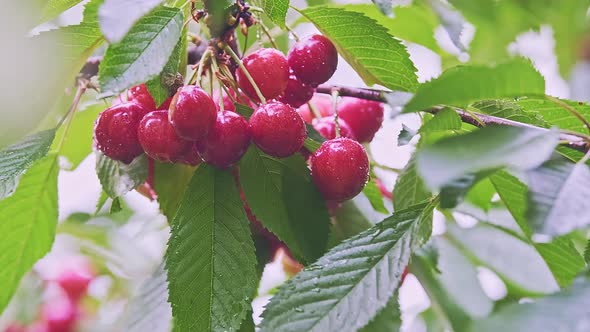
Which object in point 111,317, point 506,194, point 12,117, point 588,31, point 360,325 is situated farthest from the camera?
point 588,31

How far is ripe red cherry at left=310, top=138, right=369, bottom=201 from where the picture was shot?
2.79ft

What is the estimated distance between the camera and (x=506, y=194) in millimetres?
936

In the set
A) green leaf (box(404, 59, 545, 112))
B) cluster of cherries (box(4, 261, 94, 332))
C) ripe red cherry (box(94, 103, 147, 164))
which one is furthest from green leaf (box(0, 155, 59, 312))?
cluster of cherries (box(4, 261, 94, 332))

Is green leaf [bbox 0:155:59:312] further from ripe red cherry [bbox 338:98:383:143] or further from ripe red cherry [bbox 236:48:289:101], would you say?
ripe red cherry [bbox 338:98:383:143]

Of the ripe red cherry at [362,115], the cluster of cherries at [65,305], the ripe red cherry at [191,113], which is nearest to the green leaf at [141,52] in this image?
the ripe red cherry at [191,113]

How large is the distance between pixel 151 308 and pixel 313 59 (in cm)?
47

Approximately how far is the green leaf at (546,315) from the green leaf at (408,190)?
490mm

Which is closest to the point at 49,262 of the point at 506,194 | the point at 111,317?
the point at 111,317

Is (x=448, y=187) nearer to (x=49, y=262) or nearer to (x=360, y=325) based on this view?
(x=360, y=325)

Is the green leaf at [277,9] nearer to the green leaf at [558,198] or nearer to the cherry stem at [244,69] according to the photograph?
the cherry stem at [244,69]

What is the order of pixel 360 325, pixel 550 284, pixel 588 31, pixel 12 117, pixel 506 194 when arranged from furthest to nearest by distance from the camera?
pixel 588 31 < pixel 550 284 < pixel 506 194 < pixel 12 117 < pixel 360 325

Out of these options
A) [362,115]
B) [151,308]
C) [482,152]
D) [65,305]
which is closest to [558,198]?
[482,152]

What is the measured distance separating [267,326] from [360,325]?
98mm

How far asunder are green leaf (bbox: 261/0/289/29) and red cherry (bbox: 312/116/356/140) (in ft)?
0.69
